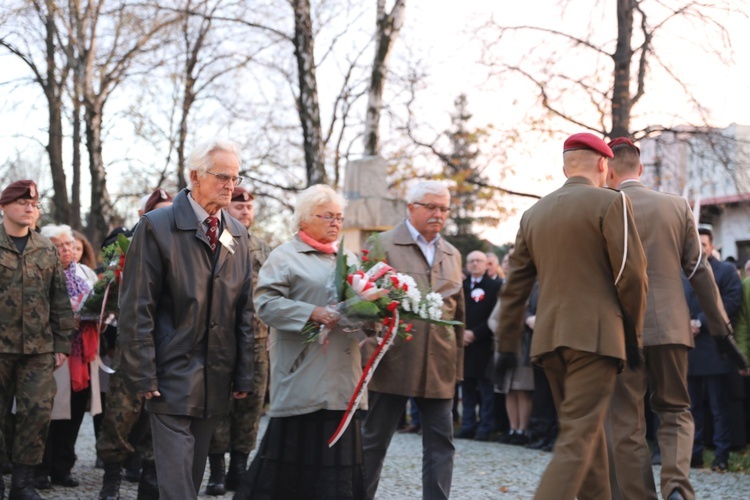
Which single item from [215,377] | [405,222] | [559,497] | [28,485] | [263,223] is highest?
[263,223]

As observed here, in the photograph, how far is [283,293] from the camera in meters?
5.95

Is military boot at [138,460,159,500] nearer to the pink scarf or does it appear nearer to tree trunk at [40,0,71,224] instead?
the pink scarf

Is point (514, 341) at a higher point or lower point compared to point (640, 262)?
lower

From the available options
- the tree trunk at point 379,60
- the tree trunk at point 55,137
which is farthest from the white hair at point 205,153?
the tree trunk at point 55,137

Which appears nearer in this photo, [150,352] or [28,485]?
[150,352]

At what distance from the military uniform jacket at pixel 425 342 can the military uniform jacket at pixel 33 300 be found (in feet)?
8.60

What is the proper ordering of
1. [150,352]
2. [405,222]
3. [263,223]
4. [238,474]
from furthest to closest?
[263,223]
[238,474]
[405,222]
[150,352]

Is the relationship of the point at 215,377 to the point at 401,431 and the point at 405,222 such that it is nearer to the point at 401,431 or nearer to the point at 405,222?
the point at 405,222

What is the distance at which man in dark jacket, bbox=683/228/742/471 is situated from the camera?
9.84 m

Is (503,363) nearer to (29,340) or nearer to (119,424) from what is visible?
(119,424)

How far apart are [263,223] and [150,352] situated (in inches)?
1298

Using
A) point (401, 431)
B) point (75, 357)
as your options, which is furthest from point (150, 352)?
point (401, 431)

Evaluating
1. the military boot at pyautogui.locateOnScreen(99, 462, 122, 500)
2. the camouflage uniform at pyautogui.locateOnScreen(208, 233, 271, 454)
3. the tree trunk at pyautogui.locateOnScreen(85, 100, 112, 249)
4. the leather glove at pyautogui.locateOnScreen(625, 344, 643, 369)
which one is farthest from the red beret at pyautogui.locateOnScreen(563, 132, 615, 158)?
the tree trunk at pyautogui.locateOnScreen(85, 100, 112, 249)

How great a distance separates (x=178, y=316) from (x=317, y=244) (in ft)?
3.99
